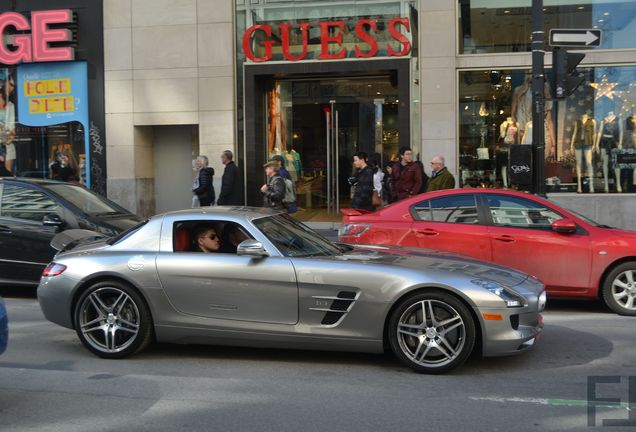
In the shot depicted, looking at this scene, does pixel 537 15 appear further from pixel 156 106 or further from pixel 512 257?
pixel 156 106

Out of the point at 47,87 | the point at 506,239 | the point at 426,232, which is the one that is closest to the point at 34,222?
the point at 426,232

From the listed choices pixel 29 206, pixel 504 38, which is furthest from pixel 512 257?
pixel 504 38

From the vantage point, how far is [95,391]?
5.31 meters

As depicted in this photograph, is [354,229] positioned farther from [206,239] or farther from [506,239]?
[206,239]

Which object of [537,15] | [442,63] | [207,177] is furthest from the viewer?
[442,63]

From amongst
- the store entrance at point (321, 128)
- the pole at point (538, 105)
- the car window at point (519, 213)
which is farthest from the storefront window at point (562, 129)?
the car window at point (519, 213)

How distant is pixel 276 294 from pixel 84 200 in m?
5.26

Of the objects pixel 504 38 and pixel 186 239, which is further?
pixel 504 38

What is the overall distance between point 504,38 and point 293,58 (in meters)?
4.96

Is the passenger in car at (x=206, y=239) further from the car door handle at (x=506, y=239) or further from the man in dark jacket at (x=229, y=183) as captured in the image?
the man in dark jacket at (x=229, y=183)

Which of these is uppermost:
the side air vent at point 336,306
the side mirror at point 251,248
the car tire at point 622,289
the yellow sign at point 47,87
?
the yellow sign at point 47,87

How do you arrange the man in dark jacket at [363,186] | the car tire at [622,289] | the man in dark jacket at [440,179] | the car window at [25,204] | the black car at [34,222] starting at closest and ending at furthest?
the car tire at [622,289] < the black car at [34,222] < the car window at [25,204] < the man in dark jacket at [440,179] < the man in dark jacket at [363,186]

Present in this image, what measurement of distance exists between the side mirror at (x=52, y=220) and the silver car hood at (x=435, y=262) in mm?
4615

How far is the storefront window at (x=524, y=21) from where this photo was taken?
49.8ft
